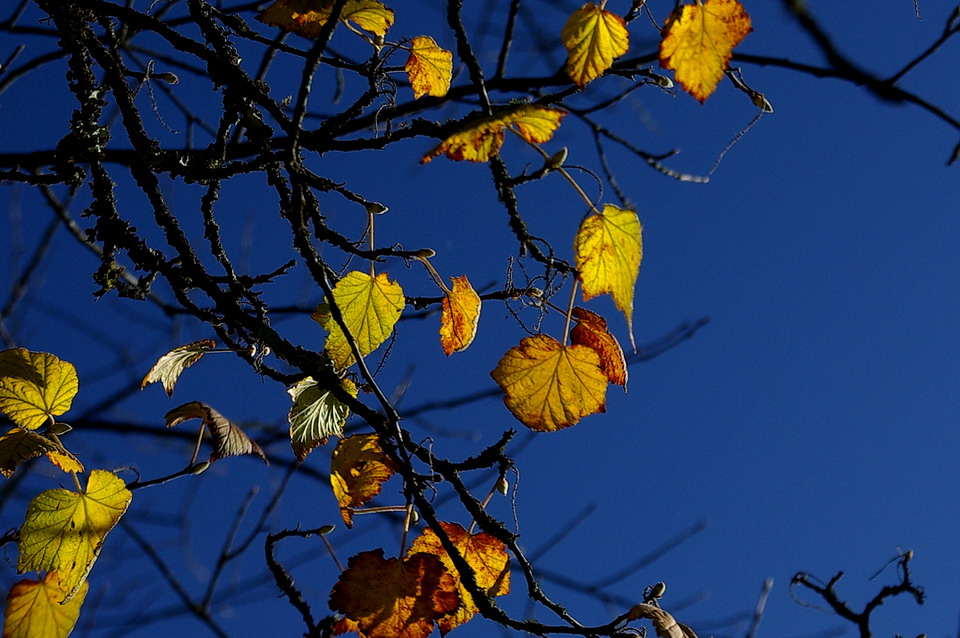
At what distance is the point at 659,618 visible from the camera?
1131 millimetres

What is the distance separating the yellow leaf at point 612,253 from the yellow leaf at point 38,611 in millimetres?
1022

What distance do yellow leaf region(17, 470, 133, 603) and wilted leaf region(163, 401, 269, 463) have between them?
13 centimetres

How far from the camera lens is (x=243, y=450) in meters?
1.31

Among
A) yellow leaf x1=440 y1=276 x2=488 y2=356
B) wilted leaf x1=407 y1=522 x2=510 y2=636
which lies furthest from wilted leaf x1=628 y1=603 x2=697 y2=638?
yellow leaf x1=440 y1=276 x2=488 y2=356

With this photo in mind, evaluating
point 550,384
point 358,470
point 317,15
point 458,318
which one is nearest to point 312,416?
point 358,470

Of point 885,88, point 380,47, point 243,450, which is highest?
point 380,47

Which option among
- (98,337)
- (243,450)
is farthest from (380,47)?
(98,337)

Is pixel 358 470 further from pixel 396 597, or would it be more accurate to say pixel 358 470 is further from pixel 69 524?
pixel 69 524

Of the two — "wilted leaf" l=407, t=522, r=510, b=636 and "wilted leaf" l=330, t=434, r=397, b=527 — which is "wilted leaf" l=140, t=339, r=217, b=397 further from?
"wilted leaf" l=407, t=522, r=510, b=636

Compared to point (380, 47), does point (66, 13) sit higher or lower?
higher

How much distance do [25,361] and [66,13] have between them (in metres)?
0.66

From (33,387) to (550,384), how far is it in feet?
2.98

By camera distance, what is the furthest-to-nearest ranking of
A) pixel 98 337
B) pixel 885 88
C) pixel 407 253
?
pixel 98 337 < pixel 407 253 < pixel 885 88

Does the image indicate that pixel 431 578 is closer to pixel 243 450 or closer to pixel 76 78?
pixel 243 450
